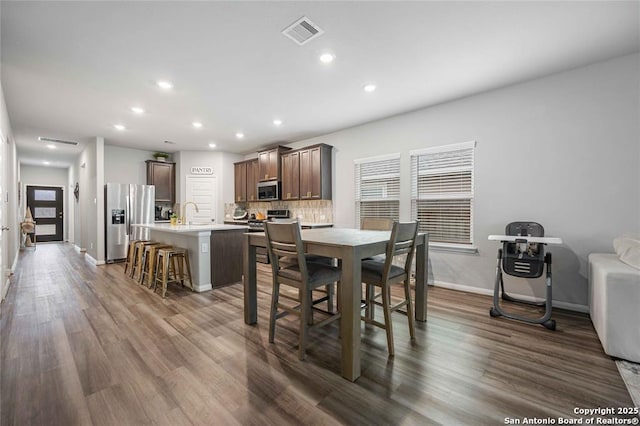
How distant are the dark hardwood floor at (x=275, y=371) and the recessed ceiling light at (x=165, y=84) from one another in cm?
268

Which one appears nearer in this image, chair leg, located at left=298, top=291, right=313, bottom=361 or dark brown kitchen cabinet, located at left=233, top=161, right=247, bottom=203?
chair leg, located at left=298, top=291, right=313, bottom=361

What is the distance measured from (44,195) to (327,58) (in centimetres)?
1211

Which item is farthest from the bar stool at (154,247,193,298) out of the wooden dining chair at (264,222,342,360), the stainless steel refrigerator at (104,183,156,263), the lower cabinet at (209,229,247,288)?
the wooden dining chair at (264,222,342,360)

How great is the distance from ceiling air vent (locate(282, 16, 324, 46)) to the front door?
39.0 feet

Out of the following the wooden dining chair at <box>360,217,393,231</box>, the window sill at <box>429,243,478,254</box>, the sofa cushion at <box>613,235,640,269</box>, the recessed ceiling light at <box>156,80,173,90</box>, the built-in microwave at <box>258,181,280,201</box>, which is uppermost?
the recessed ceiling light at <box>156,80,173,90</box>

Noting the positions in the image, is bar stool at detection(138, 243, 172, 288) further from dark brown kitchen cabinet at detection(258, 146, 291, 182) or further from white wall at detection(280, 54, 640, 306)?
white wall at detection(280, 54, 640, 306)

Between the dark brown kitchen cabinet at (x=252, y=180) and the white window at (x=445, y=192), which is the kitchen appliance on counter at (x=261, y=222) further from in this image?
the white window at (x=445, y=192)

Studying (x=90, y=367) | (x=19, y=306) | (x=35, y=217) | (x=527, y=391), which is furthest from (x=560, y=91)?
(x=35, y=217)

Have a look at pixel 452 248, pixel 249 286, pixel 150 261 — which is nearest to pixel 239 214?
pixel 150 261

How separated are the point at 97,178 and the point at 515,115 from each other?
757cm

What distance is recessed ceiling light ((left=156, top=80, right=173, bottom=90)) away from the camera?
322 cm

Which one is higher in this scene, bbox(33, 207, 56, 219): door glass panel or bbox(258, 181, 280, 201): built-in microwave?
bbox(258, 181, 280, 201): built-in microwave

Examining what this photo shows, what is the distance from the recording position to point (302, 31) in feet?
7.62

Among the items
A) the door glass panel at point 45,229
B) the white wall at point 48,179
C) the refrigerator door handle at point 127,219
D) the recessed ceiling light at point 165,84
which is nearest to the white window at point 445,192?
the recessed ceiling light at point 165,84
